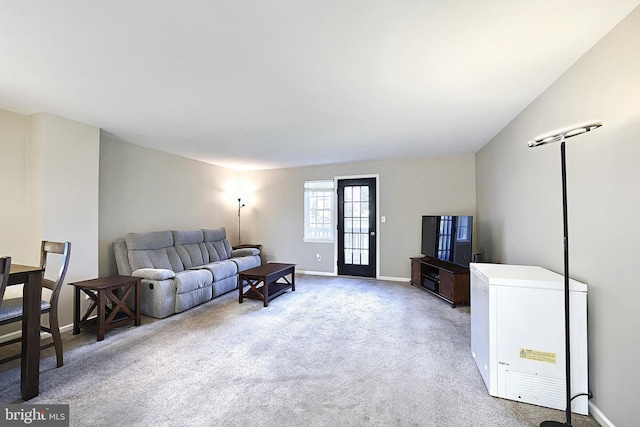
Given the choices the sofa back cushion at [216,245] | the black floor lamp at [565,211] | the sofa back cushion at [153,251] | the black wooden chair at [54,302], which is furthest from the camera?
the sofa back cushion at [216,245]

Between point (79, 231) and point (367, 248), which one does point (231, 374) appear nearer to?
point (79, 231)

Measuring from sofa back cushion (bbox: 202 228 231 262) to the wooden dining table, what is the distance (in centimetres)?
295

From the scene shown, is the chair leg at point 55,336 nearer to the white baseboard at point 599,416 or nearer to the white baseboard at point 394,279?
the white baseboard at point 599,416

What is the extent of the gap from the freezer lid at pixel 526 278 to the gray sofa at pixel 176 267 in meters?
3.45

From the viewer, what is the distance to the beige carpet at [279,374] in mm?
1702

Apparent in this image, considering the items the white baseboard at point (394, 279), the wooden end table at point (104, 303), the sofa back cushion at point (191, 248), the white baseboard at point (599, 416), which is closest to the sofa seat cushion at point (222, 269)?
the sofa back cushion at point (191, 248)

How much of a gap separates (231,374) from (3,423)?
1.31m

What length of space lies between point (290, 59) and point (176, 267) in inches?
144

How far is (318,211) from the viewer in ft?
19.3

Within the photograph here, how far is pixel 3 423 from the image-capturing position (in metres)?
1.63

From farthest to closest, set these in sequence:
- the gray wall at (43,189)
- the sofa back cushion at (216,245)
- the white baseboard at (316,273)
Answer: the white baseboard at (316,273) < the sofa back cushion at (216,245) < the gray wall at (43,189)

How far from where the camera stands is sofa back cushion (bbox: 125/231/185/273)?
372 centimetres

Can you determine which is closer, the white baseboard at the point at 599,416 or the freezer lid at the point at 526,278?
the white baseboard at the point at 599,416

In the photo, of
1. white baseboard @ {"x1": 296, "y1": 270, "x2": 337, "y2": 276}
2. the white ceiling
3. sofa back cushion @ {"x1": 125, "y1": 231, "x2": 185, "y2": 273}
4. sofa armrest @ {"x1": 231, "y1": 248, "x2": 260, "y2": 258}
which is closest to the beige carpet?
sofa back cushion @ {"x1": 125, "y1": 231, "x2": 185, "y2": 273}
